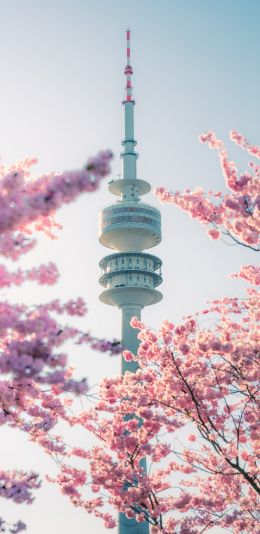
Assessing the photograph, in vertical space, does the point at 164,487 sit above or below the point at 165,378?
below

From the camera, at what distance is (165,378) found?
33.4 feet

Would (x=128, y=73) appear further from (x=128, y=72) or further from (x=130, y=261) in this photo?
(x=130, y=261)

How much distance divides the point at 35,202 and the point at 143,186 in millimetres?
63751

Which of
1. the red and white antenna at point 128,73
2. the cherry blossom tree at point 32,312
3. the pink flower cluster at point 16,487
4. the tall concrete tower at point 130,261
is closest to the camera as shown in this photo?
the cherry blossom tree at point 32,312

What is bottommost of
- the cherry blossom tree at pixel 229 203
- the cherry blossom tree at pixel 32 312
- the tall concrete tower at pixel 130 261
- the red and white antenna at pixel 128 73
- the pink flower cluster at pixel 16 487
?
the pink flower cluster at pixel 16 487

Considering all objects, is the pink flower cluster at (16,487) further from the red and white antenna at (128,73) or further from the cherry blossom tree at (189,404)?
the red and white antenna at (128,73)

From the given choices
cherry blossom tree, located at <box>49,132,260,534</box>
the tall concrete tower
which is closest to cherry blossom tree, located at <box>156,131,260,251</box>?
cherry blossom tree, located at <box>49,132,260,534</box>

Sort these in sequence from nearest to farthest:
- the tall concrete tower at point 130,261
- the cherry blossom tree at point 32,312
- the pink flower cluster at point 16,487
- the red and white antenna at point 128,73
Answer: the cherry blossom tree at point 32,312
the pink flower cluster at point 16,487
the tall concrete tower at point 130,261
the red and white antenna at point 128,73

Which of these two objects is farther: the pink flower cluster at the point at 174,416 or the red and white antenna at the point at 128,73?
the red and white antenna at the point at 128,73

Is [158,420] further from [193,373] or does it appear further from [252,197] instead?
[252,197]

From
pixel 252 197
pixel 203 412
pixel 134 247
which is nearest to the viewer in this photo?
pixel 252 197

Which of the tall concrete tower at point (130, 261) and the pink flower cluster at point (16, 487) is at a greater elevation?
the tall concrete tower at point (130, 261)

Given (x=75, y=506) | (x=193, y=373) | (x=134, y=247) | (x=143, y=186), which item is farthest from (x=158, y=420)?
(x=143, y=186)

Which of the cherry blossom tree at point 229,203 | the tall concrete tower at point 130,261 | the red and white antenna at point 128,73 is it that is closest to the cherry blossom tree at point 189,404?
the cherry blossom tree at point 229,203
